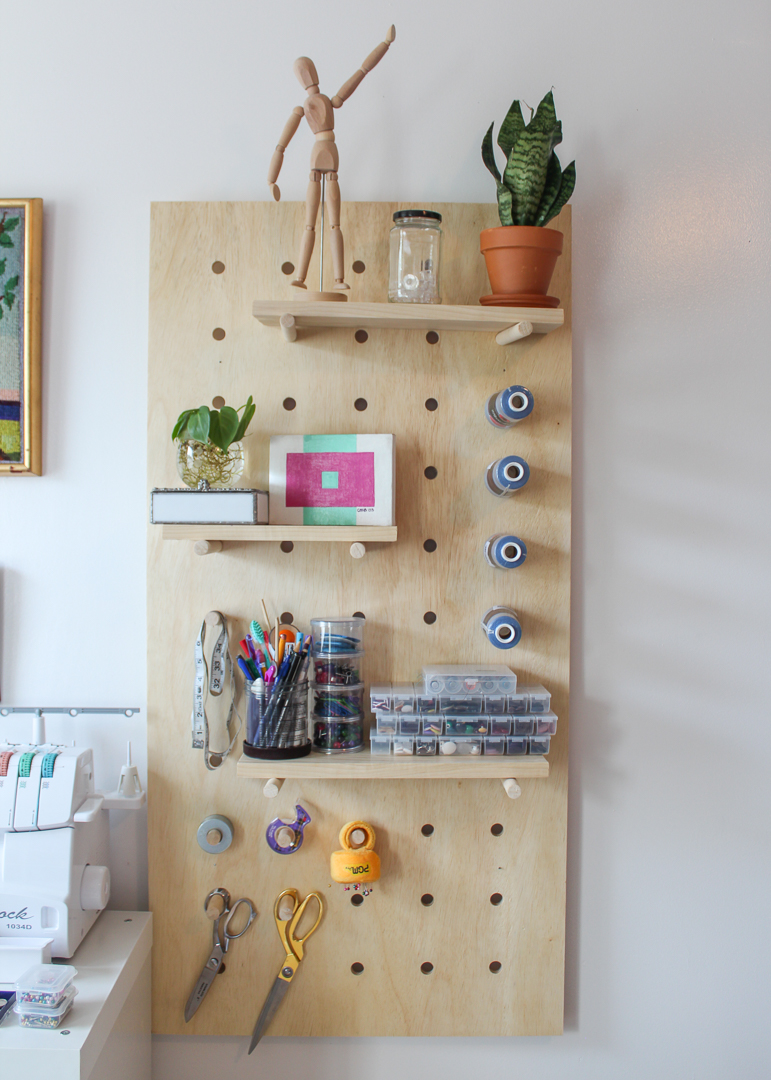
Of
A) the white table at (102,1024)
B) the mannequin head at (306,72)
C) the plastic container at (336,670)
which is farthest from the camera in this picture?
the plastic container at (336,670)

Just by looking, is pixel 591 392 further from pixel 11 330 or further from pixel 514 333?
pixel 11 330

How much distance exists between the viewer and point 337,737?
1.03 metres

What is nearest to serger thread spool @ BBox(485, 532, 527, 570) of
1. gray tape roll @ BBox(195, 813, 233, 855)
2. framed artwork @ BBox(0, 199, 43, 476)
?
gray tape roll @ BBox(195, 813, 233, 855)

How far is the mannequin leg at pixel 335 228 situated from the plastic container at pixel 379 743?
0.64 m

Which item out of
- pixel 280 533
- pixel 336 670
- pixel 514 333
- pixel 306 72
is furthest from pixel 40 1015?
pixel 306 72

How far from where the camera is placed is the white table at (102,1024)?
0.82 metres

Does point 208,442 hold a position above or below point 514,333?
below

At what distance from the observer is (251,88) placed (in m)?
1.12

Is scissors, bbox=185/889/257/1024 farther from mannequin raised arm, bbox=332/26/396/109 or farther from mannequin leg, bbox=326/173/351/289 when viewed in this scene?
mannequin raised arm, bbox=332/26/396/109

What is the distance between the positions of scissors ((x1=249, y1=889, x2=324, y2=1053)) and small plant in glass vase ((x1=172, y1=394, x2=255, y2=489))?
2.16ft

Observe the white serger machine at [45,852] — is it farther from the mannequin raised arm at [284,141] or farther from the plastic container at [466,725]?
the mannequin raised arm at [284,141]

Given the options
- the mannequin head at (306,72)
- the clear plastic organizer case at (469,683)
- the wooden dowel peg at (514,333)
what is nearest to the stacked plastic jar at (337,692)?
the clear plastic organizer case at (469,683)

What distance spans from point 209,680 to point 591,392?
76 centimetres

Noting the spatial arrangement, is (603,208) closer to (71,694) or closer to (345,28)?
(345,28)
